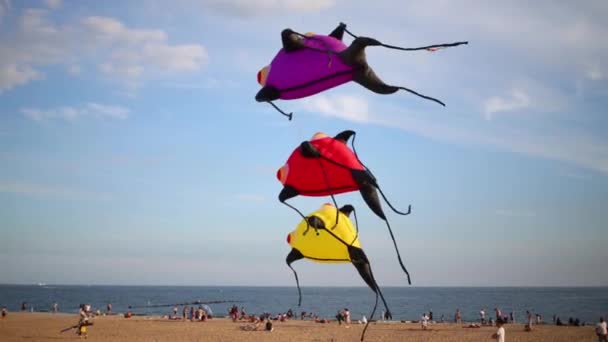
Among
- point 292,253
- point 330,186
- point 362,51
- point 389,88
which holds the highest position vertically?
point 362,51

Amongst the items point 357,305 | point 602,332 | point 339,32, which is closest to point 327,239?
point 339,32

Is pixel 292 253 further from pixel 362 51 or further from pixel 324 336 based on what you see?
pixel 324 336

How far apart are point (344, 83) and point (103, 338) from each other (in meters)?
20.2

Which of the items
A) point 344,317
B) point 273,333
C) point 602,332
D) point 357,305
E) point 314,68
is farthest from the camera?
point 357,305

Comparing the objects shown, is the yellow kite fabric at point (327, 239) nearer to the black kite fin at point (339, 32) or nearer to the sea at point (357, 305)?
the black kite fin at point (339, 32)

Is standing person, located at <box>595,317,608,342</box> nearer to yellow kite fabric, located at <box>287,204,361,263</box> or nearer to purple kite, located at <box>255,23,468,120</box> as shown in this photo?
yellow kite fabric, located at <box>287,204,361,263</box>

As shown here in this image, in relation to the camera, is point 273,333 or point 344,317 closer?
point 273,333

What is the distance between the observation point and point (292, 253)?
720 centimetres

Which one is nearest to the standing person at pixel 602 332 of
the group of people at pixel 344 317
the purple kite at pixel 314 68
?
the group of people at pixel 344 317

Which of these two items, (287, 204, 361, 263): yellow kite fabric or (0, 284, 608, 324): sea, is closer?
(287, 204, 361, 263): yellow kite fabric

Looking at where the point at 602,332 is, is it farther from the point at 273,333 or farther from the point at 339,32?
the point at 339,32

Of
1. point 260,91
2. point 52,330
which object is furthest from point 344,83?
point 52,330

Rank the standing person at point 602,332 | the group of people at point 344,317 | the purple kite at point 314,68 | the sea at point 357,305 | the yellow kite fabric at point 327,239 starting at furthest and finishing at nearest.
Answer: the sea at point 357,305 < the group of people at point 344,317 < the standing person at point 602,332 < the yellow kite fabric at point 327,239 < the purple kite at point 314,68

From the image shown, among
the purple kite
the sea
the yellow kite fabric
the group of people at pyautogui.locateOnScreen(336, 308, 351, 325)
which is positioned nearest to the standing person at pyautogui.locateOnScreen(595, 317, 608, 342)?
the group of people at pyautogui.locateOnScreen(336, 308, 351, 325)
